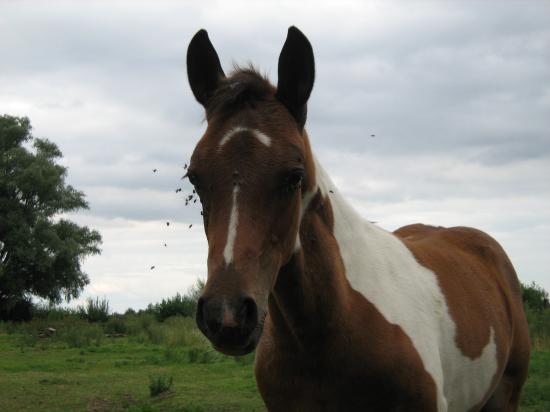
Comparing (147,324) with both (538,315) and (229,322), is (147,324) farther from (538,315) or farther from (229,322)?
(229,322)

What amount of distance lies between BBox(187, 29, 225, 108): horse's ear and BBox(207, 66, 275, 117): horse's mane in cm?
15

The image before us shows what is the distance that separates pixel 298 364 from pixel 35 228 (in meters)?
32.5

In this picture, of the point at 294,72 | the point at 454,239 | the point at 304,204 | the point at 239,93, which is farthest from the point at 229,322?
the point at 454,239

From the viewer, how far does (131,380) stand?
1162 cm

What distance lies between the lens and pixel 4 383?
11.2 metres

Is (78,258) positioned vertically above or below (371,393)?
above

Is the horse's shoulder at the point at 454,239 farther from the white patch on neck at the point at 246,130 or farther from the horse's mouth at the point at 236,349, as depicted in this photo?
the horse's mouth at the point at 236,349

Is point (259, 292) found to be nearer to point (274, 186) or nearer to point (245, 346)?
point (245, 346)

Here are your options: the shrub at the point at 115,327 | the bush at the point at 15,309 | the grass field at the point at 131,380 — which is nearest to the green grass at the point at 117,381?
the grass field at the point at 131,380

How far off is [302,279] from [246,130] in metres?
0.80

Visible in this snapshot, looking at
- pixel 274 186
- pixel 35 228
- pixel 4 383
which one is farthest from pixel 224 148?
pixel 35 228

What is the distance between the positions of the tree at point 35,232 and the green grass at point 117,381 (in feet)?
56.6

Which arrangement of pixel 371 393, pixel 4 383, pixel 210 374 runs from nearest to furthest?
pixel 371 393 < pixel 4 383 < pixel 210 374

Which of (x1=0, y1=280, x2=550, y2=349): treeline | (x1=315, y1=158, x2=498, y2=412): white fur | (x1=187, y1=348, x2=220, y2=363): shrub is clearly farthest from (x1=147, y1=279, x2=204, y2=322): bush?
(x1=315, y1=158, x2=498, y2=412): white fur
